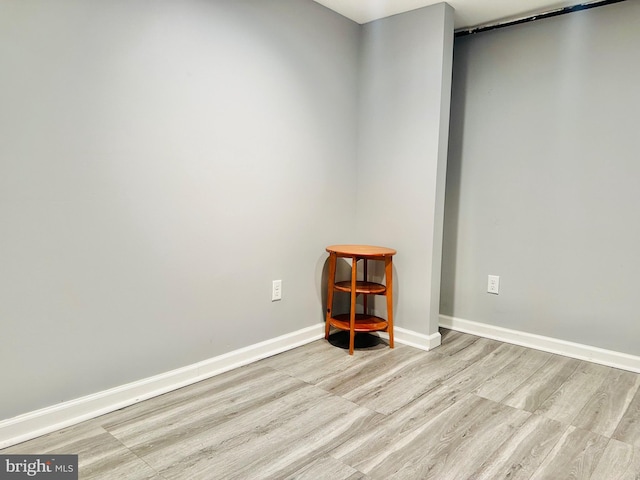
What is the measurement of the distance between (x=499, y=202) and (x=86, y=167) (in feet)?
7.90

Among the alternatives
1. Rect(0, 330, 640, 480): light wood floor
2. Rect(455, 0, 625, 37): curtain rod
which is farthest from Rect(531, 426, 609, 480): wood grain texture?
Rect(455, 0, 625, 37): curtain rod

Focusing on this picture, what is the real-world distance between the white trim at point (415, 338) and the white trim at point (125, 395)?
682mm

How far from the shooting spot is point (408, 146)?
271 centimetres

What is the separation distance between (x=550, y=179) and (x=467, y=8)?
1144 mm

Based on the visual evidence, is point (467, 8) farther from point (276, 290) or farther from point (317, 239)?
point (276, 290)

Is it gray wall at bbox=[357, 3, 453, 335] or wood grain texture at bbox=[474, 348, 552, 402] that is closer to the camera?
wood grain texture at bbox=[474, 348, 552, 402]

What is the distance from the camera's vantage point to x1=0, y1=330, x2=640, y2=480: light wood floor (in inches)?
59.9

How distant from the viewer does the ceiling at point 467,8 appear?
246 cm

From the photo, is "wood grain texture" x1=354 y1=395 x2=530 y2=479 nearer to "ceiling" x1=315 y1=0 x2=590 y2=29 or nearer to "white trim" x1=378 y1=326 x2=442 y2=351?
"white trim" x1=378 y1=326 x2=442 y2=351

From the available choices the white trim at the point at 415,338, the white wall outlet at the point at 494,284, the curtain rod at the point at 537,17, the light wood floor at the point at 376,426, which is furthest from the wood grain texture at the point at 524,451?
the curtain rod at the point at 537,17

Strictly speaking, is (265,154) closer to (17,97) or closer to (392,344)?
(17,97)

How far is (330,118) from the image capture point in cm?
277

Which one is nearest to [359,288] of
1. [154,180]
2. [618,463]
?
[154,180]

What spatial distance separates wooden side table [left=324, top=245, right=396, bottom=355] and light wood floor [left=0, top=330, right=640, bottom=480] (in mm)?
246
